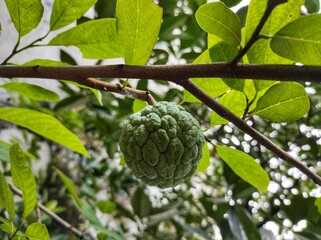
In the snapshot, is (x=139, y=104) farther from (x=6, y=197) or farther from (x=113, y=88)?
(x=6, y=197)

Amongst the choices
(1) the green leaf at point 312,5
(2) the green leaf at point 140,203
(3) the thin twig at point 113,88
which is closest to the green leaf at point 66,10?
(3) the thin twig at point 113,88

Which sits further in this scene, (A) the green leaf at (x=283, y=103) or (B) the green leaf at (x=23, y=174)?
(B) the green leaf at (x=23, y=174)

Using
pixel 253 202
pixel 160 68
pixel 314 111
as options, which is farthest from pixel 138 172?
pixel 253 202

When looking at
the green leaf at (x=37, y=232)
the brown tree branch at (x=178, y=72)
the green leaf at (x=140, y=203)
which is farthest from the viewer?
the green leaf at (x=140, y=203)

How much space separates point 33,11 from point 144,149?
0.33 meters

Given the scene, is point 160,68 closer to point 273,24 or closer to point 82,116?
point 273,24

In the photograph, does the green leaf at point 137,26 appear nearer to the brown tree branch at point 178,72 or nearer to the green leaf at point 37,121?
the brown tree branch at point 178,72

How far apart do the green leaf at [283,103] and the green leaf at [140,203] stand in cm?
121

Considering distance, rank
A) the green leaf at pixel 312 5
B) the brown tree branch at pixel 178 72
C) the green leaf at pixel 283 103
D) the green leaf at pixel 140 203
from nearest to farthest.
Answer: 1. the brown tree branch at pixel 178 72
2. the green leaf at pixel 283 103
3. the green leaf at pixel 312 5
4. the green leaf at pixel 140 203

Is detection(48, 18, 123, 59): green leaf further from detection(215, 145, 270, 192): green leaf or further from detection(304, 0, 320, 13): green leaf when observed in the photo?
detection(304, 0, 320, 13): green leaf

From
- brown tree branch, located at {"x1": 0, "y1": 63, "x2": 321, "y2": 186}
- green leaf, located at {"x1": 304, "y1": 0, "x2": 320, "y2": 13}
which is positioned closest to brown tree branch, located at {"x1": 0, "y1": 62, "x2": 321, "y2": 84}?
brown tree branch, located at {"x1": 0, "y1": 63, "x2": 321, "y2": 186}

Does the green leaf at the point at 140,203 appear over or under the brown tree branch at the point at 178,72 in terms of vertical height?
under

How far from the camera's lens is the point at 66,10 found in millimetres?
796

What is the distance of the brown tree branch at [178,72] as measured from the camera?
18.5 inches
